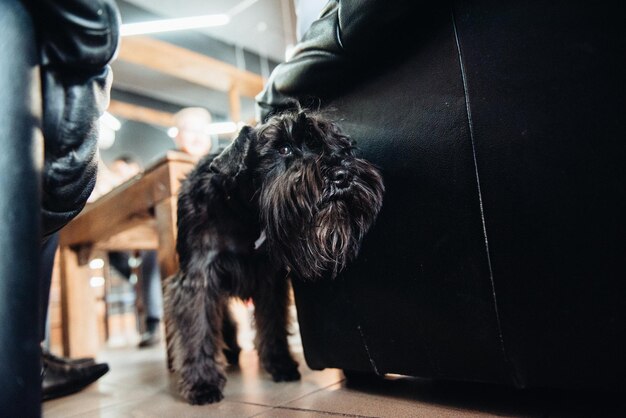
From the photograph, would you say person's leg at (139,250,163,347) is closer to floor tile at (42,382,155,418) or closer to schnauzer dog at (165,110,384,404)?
floor tile at (42,382,155,418)

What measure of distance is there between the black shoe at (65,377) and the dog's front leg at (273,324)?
760 mm

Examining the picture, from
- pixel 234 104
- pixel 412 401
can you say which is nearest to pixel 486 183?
pixel 412 401

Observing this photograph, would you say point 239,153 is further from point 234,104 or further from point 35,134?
point 234,104

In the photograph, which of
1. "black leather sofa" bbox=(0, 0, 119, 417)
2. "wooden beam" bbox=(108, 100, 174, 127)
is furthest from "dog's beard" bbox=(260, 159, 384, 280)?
"wooden beam" bbox=(108, 100, 174, 127)

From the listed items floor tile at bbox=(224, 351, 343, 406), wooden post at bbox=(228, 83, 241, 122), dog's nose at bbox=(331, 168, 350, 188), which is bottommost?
floor tile at bbox=(224, 351, 343, 406)

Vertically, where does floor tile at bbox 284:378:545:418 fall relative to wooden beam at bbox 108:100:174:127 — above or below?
below

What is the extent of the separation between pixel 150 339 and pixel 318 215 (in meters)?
2.77

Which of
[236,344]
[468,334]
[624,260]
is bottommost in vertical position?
[236,344]

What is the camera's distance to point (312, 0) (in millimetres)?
2057

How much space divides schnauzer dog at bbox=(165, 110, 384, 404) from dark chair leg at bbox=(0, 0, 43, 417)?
0.77 m

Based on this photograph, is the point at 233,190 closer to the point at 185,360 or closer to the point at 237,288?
the point at 237,288

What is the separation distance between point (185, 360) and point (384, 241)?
877mm

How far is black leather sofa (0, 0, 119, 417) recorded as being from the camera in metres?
0.55

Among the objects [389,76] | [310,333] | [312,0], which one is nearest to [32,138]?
[389,76]
